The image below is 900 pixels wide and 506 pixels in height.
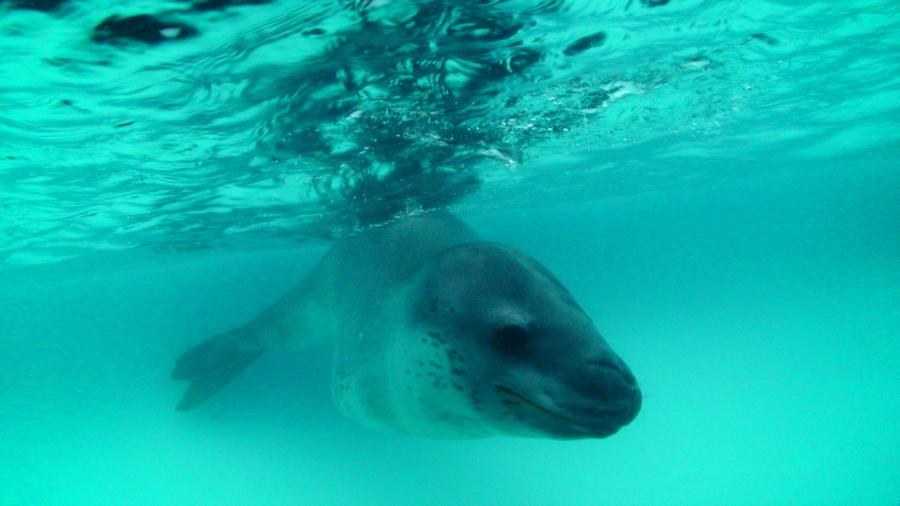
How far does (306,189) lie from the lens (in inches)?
499

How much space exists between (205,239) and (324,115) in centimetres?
1203

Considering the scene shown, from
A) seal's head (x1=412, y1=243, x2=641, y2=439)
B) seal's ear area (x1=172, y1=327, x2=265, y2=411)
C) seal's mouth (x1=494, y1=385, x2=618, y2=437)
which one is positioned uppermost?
seal's ear area (x1=172, y1=327, x2=265, y2=411)

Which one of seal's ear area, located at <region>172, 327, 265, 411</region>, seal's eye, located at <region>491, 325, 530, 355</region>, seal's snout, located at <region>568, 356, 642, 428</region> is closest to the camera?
seal's snout, located at <region>568, 356, 642, 428</region>

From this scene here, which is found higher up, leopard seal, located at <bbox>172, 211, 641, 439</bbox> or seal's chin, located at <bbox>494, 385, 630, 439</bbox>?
leopard seal, located at <bbox>172, 211, 641, 439</bbox>

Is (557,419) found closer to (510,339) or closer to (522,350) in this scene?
(522,350)

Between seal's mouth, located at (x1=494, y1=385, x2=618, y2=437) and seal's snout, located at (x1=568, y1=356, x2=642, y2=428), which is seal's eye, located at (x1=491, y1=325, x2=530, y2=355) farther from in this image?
seal's snout, located at (x1=568, y1=356, x2=642, y2=428)

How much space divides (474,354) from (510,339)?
34cm

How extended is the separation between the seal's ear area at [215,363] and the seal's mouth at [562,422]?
30.0 ft

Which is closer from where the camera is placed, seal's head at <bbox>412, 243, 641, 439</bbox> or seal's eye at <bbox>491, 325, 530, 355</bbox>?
seal's head at <bbox>412, 243, 641, 439</bbox>

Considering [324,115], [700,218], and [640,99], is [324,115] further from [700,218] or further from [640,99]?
[700,218]

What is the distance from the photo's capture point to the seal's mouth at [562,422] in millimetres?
3436

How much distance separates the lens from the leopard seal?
357 centimetres

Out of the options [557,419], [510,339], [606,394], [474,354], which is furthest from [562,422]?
[474,354]

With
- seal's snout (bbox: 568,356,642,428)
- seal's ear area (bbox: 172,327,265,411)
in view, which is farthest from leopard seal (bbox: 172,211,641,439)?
seal's ear area (bbox: 172,327,265,411)
